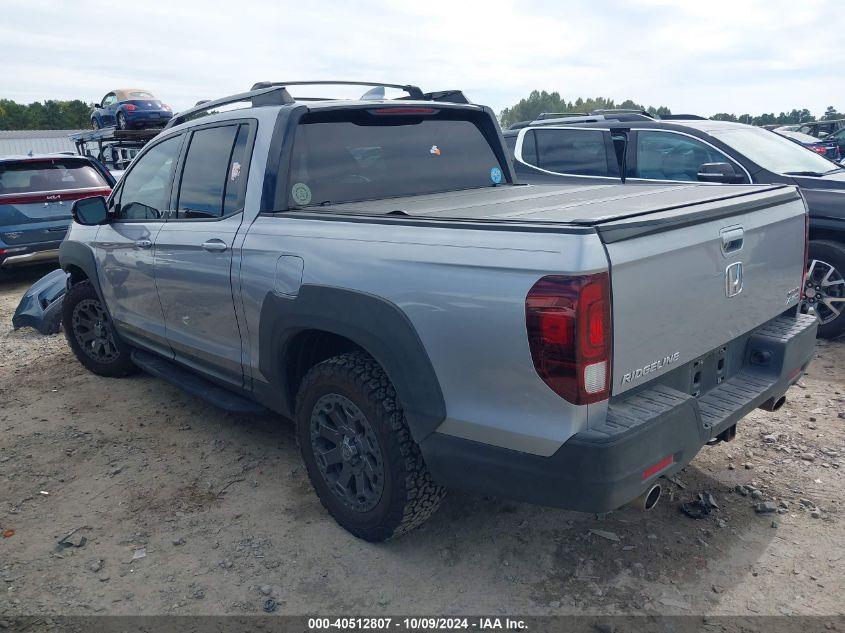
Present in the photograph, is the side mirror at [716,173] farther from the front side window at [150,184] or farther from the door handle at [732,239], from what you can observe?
the front side window at [150,184]

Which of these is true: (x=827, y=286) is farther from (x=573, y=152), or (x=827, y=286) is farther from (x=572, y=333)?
(x=572, y=333)

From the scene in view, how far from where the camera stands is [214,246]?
11.5 feet

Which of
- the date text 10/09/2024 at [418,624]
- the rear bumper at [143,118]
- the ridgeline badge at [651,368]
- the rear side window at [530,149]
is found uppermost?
the rear bumper at [143,118]

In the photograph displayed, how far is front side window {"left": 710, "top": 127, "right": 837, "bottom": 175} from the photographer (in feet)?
19.8

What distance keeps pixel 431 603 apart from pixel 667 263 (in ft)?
5.31

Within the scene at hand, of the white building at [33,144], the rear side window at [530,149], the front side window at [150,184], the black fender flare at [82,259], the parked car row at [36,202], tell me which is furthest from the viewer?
the white building at [33,144]

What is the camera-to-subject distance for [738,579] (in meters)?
2.74

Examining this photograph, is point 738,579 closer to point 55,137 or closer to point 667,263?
point 667,263

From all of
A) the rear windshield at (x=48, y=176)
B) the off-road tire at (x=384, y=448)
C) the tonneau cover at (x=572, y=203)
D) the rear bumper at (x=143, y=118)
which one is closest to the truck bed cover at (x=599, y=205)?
the tonneau cover at (x=572, y=203)

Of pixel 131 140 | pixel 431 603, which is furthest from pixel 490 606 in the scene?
pixel 131 140

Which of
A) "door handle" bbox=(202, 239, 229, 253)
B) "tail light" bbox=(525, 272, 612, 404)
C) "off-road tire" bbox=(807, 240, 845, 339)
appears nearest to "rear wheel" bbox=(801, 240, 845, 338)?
"off-road tire" bbox=(807, 240, 845, 339)

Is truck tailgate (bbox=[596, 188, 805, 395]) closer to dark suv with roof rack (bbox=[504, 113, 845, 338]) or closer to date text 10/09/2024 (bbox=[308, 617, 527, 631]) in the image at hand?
date text 10/09/2024 (bbox=[308, 617, 527, 631])

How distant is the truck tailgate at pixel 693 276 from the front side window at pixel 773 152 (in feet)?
11.0

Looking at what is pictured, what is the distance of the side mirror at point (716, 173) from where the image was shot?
5.59 meters
